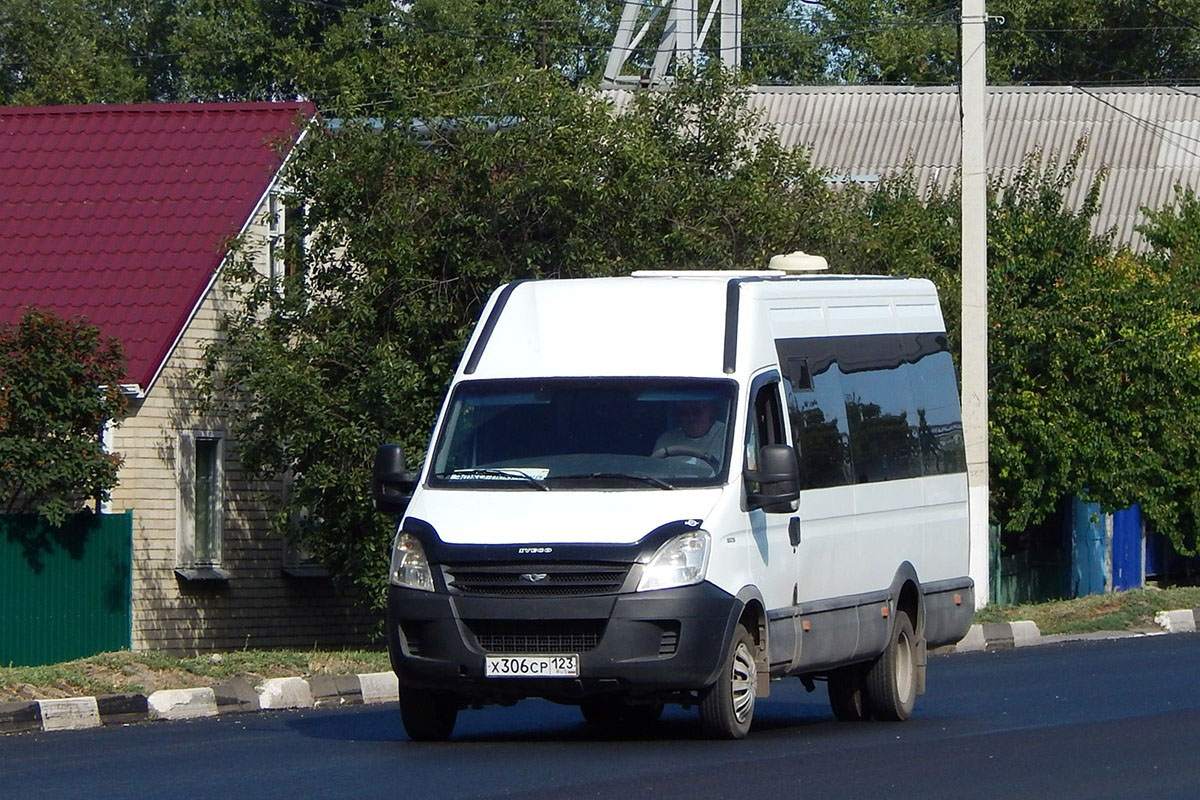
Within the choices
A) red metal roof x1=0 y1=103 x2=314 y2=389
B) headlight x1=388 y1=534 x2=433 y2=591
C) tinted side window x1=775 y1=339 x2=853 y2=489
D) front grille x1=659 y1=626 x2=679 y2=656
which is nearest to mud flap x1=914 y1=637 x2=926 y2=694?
tinted side window x1=775 y1=339 x2=853 y2=489

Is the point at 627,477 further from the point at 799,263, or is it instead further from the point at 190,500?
the point at 190,500

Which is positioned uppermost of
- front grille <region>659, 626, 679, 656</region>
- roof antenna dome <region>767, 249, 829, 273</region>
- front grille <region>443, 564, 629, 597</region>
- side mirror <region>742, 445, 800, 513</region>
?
roof antenna dome <region>767, 249, 829, 273</region>

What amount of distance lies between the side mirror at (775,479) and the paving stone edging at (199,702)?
353cm

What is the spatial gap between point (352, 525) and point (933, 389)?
8301 mm

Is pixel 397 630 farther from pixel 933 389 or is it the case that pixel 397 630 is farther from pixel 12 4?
pixel 12 4

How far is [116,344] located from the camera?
66.9 ft

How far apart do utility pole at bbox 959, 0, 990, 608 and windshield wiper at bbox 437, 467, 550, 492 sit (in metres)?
12.5

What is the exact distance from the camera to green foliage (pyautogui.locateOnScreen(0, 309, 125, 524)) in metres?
19.7

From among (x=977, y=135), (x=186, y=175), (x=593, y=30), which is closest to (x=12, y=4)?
(x=593, y=30)

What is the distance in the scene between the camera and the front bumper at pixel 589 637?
11.3 meters

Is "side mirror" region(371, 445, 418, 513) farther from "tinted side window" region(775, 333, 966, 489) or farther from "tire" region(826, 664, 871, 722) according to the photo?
"tire" region(826, 664, 871, 722)

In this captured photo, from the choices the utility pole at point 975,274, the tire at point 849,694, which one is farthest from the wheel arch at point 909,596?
the utility pole at point 975,274

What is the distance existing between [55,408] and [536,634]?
986 centimetres

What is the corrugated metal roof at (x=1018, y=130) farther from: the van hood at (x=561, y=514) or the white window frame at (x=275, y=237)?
the van hood at (x=561, y=514)
